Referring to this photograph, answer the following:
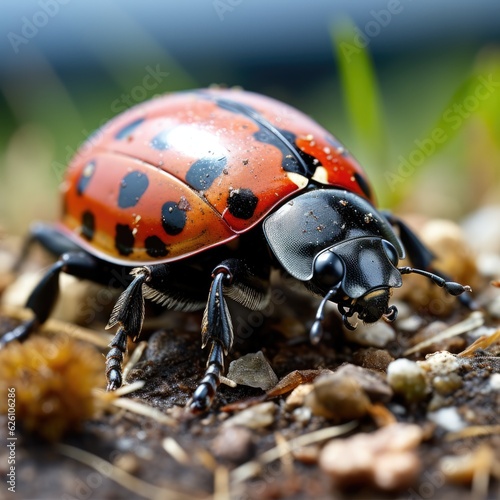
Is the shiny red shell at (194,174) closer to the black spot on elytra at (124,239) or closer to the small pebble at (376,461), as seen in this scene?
the black spot on elytra at (124,239)

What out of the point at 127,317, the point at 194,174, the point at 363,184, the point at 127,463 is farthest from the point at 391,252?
the point at 127,463

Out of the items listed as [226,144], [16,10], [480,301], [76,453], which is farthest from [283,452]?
[16,10]

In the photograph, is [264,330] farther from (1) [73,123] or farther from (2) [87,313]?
(1) [73,123]

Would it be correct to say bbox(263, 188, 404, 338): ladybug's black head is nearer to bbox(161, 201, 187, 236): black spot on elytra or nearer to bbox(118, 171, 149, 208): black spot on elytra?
bbox(161, 201, 187, 236): black spot on elytra

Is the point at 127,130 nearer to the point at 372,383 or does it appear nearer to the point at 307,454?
the point at 372,383

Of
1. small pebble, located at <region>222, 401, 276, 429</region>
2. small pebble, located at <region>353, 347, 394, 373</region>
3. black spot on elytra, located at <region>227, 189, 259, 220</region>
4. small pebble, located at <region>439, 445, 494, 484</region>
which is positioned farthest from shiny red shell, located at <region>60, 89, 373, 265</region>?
small pebble, located at <region>439, 445, 494, 484</region>
